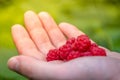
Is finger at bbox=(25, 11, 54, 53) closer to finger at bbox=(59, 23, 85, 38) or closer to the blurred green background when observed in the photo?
finger at bbox=(59, 23, 85, 38)

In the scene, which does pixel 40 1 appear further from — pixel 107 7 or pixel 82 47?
pixel 82 47

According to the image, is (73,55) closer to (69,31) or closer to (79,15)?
(69,31)

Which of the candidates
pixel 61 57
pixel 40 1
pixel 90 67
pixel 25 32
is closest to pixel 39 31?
pixel 25 32

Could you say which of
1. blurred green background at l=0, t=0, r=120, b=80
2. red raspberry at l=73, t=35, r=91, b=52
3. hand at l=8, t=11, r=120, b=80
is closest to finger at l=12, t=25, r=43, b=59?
hand at l=8, t=11, r=120, b=80

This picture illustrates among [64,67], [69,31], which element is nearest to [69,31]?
[69,31]

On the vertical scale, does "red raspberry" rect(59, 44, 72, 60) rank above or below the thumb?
above

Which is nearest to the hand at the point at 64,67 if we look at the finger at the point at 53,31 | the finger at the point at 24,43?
the finger at the point at 24,43

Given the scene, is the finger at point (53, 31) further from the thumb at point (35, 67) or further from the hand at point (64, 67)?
the thumb at point (35, 67)
